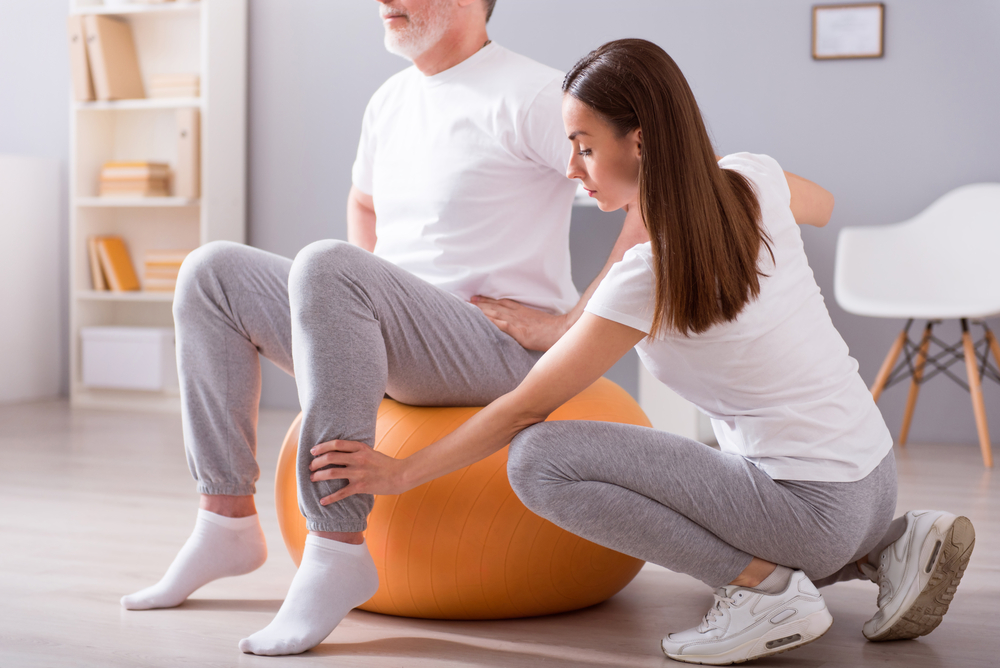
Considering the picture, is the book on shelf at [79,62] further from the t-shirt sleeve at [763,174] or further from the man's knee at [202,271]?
the t-shirt sleeve at [763,174]

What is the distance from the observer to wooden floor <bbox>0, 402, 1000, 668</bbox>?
1359 mm

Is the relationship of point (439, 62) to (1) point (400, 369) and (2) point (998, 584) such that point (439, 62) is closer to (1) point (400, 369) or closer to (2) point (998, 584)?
(1) point (400, 369)

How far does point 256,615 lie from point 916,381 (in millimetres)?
2601

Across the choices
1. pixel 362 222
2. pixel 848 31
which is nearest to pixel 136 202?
pixel 362 222

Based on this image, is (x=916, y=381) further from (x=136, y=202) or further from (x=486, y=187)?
(x=136, y=202)

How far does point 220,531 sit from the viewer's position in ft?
5.08

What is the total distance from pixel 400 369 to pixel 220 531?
404mm

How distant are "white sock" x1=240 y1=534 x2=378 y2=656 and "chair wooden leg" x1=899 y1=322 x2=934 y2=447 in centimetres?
262

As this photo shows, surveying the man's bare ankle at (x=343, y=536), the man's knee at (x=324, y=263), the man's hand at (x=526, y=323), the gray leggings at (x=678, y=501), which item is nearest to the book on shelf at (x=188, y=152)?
the man's hand at (x=526, y=323)

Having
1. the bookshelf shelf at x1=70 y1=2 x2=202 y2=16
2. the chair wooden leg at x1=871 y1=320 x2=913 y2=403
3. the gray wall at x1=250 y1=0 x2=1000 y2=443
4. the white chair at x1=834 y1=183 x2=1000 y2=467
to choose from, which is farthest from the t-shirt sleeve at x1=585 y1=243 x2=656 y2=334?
the bookshelf shelf at x1=70 y1=2 x2=202 y2=16

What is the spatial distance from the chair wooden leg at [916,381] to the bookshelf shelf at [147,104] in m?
2.94

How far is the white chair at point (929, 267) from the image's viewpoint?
11.1ft

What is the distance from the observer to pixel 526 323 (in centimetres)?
157

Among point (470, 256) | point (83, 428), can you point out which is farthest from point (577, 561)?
point (83, 428)
